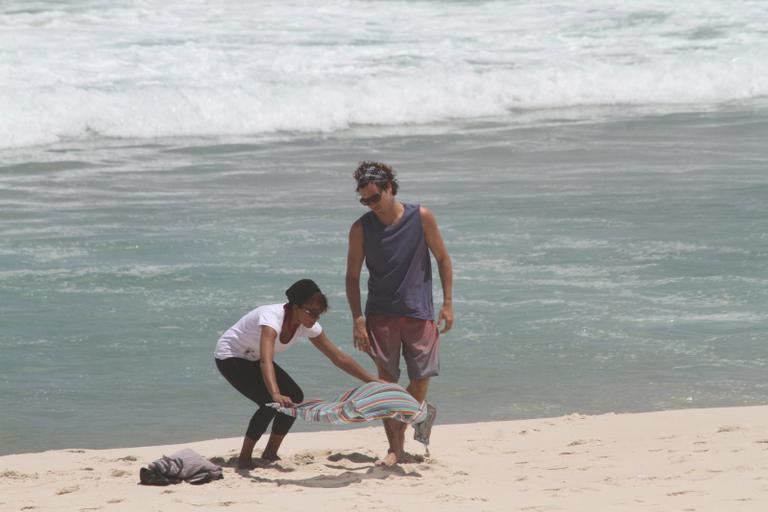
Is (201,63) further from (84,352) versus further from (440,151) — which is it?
(84,352)

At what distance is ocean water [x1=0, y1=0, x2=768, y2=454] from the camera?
8.67 meters

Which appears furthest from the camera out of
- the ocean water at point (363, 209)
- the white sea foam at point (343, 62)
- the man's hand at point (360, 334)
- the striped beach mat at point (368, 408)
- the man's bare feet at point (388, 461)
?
the white sea foam at point (343, 62)

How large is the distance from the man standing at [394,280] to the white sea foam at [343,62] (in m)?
13.1

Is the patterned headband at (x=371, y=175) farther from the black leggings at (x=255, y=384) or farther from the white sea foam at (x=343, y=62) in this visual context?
the white sea foam at (x=343, y=62)

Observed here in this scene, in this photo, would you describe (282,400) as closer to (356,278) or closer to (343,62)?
(356,278)

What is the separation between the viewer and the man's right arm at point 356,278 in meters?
A: 6.70

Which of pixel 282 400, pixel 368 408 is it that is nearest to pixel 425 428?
pixel 368 408

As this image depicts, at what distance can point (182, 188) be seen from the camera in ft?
50.1

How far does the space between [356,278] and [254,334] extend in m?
0.56

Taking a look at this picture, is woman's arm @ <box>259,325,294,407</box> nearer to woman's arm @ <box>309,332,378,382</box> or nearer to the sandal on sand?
woman's arm @ <box>309,332,378,382</box>

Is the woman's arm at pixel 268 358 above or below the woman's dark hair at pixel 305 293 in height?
below

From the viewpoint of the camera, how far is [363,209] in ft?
45.4

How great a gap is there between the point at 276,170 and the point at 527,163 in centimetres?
299

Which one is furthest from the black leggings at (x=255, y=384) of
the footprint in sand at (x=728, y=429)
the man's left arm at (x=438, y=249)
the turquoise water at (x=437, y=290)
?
the footprint in sand at (x=728, y=429)
